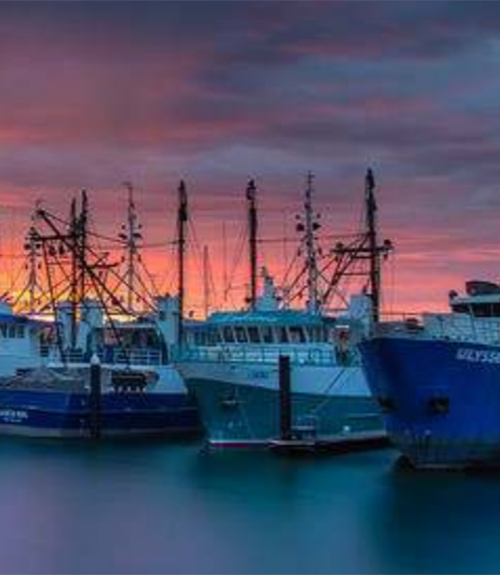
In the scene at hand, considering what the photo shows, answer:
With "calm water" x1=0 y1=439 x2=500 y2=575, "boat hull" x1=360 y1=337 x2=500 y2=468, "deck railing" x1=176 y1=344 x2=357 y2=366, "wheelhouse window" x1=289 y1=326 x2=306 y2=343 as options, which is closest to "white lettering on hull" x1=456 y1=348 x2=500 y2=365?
"boat hull" x1=360 y1=337 x2=500 y2=468

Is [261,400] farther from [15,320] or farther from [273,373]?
[15,320]

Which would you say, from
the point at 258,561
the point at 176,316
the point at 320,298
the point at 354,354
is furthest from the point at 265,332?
the point at 258,561

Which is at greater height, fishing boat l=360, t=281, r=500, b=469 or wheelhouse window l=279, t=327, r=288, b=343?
wheelhouse window l=279, t=327, r=288, b=343

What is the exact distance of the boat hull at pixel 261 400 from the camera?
5053cm

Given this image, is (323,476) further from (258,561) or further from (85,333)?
(85,333)

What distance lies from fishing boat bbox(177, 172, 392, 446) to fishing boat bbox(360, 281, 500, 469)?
8.12 metres

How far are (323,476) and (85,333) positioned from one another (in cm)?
3203

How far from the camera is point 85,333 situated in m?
72.6

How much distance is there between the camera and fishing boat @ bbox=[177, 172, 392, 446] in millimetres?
50594

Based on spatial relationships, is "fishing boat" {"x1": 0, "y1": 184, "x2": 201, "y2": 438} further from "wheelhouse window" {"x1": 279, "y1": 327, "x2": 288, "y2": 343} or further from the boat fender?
the boat fender

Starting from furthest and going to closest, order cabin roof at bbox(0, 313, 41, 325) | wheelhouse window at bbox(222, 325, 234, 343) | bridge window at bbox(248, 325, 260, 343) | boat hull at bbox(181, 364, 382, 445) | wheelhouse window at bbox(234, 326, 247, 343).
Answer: cabin roof at bbox(0, 313, 41, 325)
wheelhouse window at bbox(222, 325, 234, 343)
wheelhouse window at bbox(234, 326, 247, 343)
bridge window at bbox(248, 325, 260, 343)
boat hull at bbox(181, 364, 382, 445)

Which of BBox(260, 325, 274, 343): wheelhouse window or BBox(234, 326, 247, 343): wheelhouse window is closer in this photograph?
BBox(260, 325, 274, 343): wheelhouse window

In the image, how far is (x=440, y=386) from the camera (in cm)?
4041

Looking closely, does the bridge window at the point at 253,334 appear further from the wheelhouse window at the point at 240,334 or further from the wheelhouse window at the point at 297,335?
the wheelhouse window at the point at 297,335
